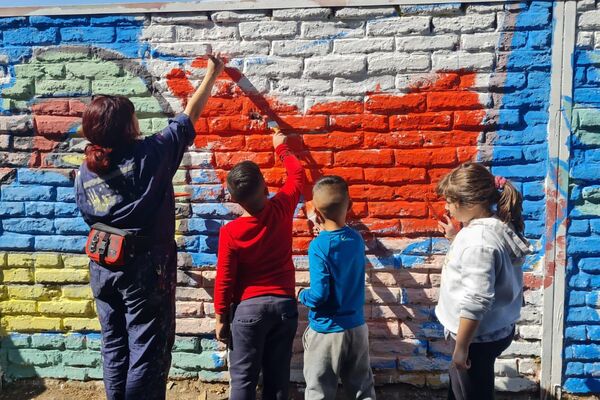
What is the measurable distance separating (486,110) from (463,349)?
1.43 m

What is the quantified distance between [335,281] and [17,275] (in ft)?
7.03

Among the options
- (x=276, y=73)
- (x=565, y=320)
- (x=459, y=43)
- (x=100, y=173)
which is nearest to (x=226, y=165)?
(x=276, y=73)

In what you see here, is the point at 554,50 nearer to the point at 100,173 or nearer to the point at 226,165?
the point at 226,165

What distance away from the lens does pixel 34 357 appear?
3.57 metres

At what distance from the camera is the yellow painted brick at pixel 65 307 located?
138 inches

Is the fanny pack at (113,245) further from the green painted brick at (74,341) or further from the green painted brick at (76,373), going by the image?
the green painted brick at (76,373)

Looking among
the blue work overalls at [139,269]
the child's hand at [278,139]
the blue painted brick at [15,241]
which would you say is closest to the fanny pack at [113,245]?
the blue work overalls at [139,269]

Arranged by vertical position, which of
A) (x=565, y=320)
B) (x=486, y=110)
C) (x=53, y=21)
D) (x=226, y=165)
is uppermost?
(x=53, y=21)

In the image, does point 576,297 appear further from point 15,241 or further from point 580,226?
point 15,241

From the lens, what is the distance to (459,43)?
3104mm

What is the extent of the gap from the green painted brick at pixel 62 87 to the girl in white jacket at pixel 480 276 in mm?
2215

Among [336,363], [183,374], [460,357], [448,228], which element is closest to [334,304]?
[336,363]

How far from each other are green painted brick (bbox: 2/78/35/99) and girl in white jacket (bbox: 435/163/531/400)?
253 centimetres

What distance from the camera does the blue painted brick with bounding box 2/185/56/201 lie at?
3465mm
